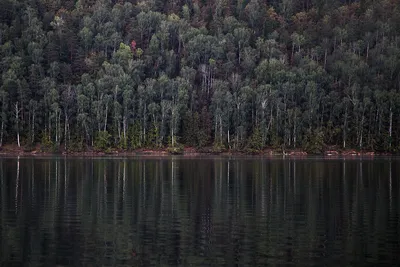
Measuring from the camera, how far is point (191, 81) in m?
156

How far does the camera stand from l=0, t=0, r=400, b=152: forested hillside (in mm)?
138000

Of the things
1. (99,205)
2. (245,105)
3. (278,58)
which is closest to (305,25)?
(278,58)

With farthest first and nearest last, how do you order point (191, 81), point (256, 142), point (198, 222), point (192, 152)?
point (191, 81), point (192, 152), point (256, 142), point (198, 222)

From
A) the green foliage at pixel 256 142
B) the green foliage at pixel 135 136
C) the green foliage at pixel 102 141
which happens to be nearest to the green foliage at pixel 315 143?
the green foliage at pixel 256 142

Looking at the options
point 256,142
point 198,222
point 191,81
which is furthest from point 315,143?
point 198,222

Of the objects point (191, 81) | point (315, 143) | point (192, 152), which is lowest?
point (192, 152)

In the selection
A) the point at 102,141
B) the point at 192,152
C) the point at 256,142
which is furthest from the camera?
the point at 192,152

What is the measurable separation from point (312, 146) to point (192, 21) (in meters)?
75.1

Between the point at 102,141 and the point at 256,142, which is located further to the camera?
the point at 256,142

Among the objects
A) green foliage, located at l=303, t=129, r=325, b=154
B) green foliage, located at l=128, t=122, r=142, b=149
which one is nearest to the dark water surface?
green foliage, located at l=303, t=129, r=325, b=154

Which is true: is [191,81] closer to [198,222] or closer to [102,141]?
[102,141]

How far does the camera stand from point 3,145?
134 metres

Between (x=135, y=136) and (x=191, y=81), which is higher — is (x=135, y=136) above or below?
below

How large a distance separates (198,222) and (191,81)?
120 m
